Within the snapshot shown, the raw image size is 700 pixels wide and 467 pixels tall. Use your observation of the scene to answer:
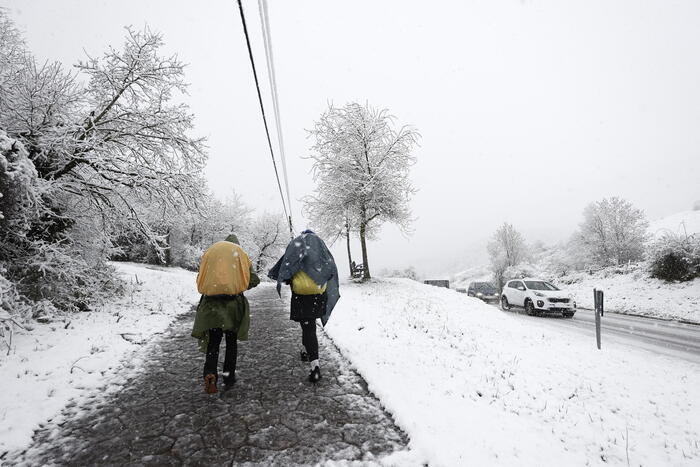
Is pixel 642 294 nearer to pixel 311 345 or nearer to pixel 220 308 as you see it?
pixel 311 345

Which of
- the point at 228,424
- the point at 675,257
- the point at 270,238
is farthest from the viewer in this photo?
the point at 270,238

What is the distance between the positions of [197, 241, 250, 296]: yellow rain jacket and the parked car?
1898 cm

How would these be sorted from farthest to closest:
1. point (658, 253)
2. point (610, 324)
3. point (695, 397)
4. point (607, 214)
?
point (607, 214) < point (658, 253) < point (610, 324) < point (695, 397)

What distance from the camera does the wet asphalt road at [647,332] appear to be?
309 inches

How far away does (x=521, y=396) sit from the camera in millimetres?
3908

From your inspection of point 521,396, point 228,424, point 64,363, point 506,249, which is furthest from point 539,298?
point 506,249

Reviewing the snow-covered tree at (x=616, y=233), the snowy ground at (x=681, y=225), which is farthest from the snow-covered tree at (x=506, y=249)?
the snowy ground at (x=681, y=225)

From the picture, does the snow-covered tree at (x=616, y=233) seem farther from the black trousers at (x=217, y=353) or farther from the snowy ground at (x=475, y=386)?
the black trousers at (x=217, y=353)

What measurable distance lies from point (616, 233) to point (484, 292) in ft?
78.4

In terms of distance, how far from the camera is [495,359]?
5316 mm

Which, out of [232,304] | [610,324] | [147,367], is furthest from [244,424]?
[610,324]

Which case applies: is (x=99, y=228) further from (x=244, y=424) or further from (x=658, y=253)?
(x=658, y=253)

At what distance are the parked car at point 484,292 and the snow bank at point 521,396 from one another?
12.7 m

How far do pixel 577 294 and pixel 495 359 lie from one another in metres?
19.9
